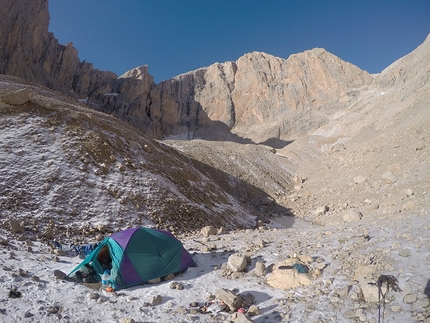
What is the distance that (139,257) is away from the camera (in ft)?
28.5

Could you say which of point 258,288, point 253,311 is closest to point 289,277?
point 258,288

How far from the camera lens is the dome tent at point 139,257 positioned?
8.23m

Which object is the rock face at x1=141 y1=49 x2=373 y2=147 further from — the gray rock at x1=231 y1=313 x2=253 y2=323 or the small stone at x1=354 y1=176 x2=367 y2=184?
the gray rock at x1=231 y1=313 x2=253 y2=323

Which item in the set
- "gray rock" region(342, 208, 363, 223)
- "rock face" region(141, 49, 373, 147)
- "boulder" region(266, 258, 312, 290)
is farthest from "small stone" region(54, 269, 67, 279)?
"rock face" region(141, 49, 373, 147)

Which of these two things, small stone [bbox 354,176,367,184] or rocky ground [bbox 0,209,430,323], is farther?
small stone [bbox 354,176,367,184]

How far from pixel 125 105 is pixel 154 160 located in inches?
3514

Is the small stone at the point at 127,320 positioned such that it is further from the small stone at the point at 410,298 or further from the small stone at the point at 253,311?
the small stone at the point at 410,298

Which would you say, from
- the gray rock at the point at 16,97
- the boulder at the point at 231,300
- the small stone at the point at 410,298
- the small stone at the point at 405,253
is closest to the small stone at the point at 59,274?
the boulder at the point at 231,300

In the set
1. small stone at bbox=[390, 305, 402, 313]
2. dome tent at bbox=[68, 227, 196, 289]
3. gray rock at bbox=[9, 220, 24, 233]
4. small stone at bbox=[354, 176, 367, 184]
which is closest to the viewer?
small stone at bbox=[390, 305, 402, 313]

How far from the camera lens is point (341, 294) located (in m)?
7.05

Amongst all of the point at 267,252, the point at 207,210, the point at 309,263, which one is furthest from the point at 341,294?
the point at 207,210

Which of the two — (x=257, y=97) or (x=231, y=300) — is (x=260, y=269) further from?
(x=257, y=97)

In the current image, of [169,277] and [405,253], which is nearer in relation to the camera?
[405,253]

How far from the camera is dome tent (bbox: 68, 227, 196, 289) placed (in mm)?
8234
